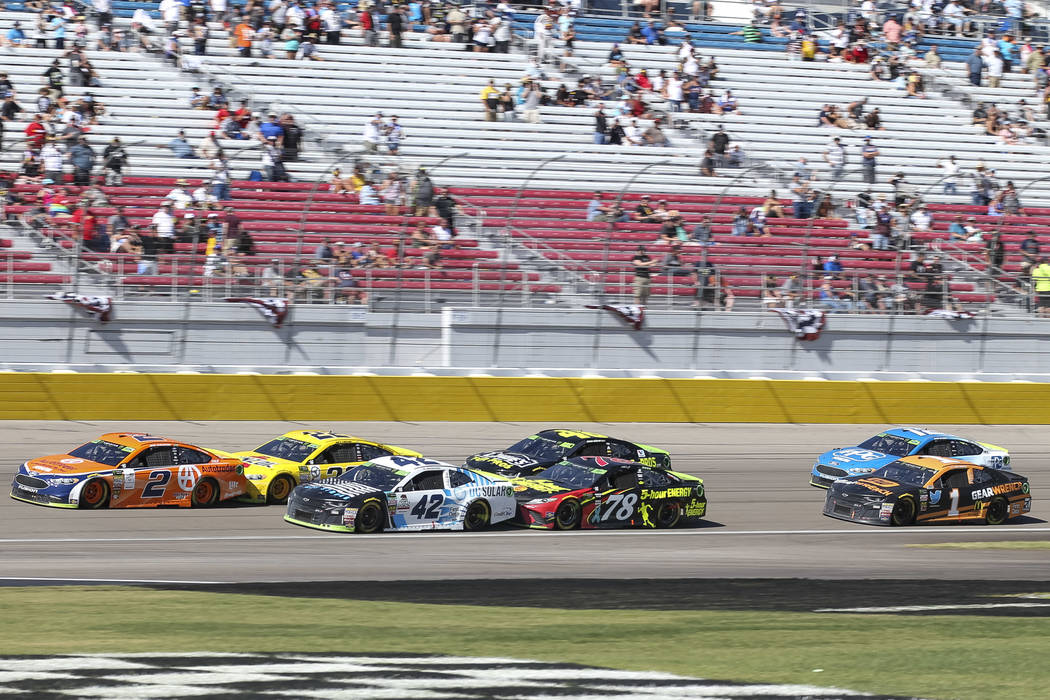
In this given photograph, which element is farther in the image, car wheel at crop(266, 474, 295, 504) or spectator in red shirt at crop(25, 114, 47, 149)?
spectator in red shirt at crop(25, 114, 47, 149)

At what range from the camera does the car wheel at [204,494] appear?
19453 mm

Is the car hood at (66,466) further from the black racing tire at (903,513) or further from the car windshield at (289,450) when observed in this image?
the black racing tire at (903,513)

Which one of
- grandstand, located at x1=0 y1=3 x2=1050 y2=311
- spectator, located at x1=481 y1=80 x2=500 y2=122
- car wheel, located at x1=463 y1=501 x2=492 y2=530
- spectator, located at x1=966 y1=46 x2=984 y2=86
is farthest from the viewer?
spectator, located at x1=966 y1=46 x2=984 y2=86

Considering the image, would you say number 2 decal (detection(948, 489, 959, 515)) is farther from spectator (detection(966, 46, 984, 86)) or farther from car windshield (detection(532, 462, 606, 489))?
spectator (detection(966, 46, 984, 86))

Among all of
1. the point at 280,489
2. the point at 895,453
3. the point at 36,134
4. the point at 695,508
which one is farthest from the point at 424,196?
the point at 695,508

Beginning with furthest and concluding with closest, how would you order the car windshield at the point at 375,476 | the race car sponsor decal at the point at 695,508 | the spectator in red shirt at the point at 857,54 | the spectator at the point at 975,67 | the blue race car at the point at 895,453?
the spectator at the point at 975,67
the spectator in red shirt at the point at 857,54
the blue race car at the point at 895,453
the race car sponsor decal at the point at 695,508
the car windshield at the point at 375,476

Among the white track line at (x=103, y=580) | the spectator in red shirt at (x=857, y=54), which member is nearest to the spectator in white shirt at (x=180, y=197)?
the white track line at (x=103, y=580)

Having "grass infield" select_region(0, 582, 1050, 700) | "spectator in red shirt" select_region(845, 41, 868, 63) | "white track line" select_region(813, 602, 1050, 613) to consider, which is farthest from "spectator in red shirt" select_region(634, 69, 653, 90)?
"grass infield" select_region(0, 582, 1050, 700)

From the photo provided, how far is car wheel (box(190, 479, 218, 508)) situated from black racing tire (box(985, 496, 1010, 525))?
11.0 metres

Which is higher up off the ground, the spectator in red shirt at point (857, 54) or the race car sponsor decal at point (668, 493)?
the spectator in red shirt at point (857, 54)

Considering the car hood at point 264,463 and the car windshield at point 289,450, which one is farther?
the car windshield at point 289,450

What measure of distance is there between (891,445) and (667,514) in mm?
5339

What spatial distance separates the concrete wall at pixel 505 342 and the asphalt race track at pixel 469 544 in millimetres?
1550

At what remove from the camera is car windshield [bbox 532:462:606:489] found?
1916 cm
